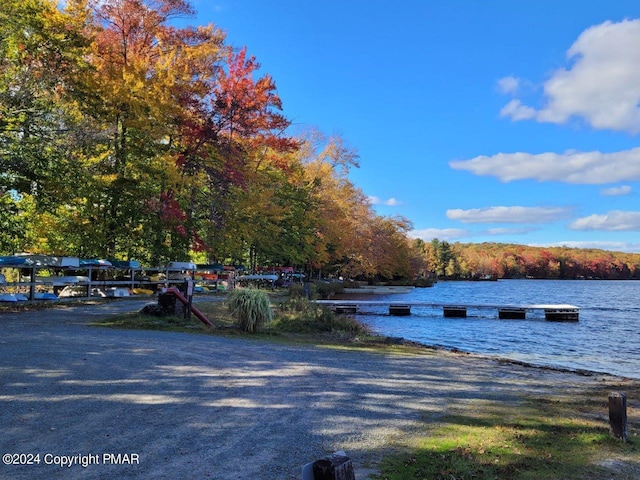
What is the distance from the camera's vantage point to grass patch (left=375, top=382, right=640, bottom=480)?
13.1 ft

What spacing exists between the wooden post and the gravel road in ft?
5.90

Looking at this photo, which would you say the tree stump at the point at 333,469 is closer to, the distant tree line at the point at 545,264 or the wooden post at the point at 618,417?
the wooden post at the point at 618,417

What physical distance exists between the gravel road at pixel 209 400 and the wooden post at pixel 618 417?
70.8 inches

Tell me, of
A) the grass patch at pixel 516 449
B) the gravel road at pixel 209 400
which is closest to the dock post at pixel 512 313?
the gravel road at pixel 209 400

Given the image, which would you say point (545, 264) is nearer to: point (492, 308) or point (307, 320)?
point (492, 308)

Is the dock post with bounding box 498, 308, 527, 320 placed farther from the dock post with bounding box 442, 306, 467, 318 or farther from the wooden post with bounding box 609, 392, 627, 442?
the wooden post with bounding box 609, 392, 627, 442

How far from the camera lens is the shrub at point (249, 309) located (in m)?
13.0

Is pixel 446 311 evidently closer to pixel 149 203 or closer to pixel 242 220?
pixel 242 220

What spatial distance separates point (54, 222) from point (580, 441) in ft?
69.1

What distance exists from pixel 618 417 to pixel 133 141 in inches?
867

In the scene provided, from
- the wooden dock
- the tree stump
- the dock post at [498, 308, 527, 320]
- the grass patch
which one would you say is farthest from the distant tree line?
the tree stump

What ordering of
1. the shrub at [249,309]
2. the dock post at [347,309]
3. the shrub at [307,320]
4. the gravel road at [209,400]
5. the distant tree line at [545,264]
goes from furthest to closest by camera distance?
the distant tree line at [545,264], the dock post at [347,309], the shrub at [307,320], the shrub at [249,309], the gravel road at [209,400]

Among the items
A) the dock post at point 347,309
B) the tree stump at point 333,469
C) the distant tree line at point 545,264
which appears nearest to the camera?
the tree stump at point 333,469

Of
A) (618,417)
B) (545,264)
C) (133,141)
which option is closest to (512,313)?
(133,141)
